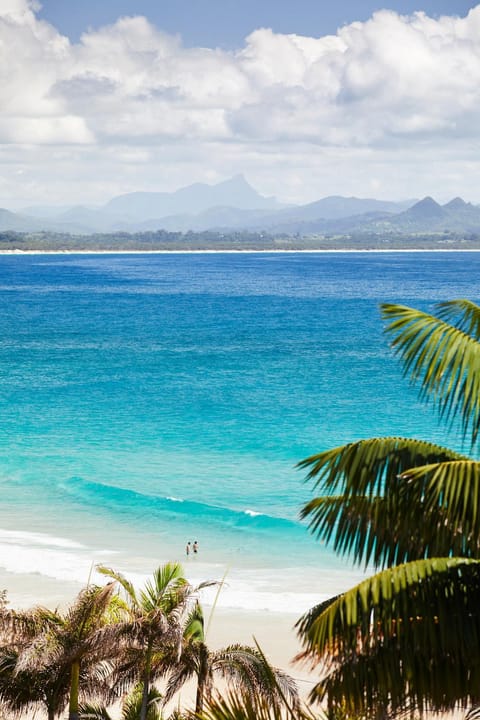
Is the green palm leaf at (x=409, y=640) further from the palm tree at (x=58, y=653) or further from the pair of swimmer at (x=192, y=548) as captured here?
the pair of swimmer at (x=192, y=548)

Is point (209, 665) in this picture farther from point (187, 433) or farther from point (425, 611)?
point (187, 433)

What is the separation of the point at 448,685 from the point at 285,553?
23462 millimetres

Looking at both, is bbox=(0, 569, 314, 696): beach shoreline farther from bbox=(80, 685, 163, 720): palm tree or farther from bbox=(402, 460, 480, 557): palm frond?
bbox=(402, 460, 480, 557): palm frond

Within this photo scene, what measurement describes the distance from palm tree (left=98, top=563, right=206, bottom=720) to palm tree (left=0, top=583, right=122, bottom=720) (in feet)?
0.99

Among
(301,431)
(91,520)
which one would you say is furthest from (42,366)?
(91,520)

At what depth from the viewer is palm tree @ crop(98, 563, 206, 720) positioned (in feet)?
40.8

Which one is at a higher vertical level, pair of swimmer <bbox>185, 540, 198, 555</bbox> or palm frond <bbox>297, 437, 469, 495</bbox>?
palm frond <bbox>297, 437, 469, 495</bbox>

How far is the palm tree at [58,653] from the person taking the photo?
1238cm

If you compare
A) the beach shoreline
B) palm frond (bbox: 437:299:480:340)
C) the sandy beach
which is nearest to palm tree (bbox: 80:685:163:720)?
the sandy beach

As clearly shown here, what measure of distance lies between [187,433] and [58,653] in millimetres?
34642

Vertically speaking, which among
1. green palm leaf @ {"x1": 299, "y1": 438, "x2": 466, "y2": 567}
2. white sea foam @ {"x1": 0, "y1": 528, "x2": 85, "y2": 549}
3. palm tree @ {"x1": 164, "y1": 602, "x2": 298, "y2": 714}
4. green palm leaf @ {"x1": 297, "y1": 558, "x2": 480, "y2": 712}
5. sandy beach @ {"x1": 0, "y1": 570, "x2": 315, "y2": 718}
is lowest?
sandy beach @ {"x1": 0, "y1": 570, "x2": 315, "y2": 718}

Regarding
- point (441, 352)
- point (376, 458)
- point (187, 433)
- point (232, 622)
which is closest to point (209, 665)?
point (376, 458)

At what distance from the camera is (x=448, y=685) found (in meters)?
7.15

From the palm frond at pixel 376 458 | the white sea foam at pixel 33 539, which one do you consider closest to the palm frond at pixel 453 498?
the palm frond at pixel 376 458
